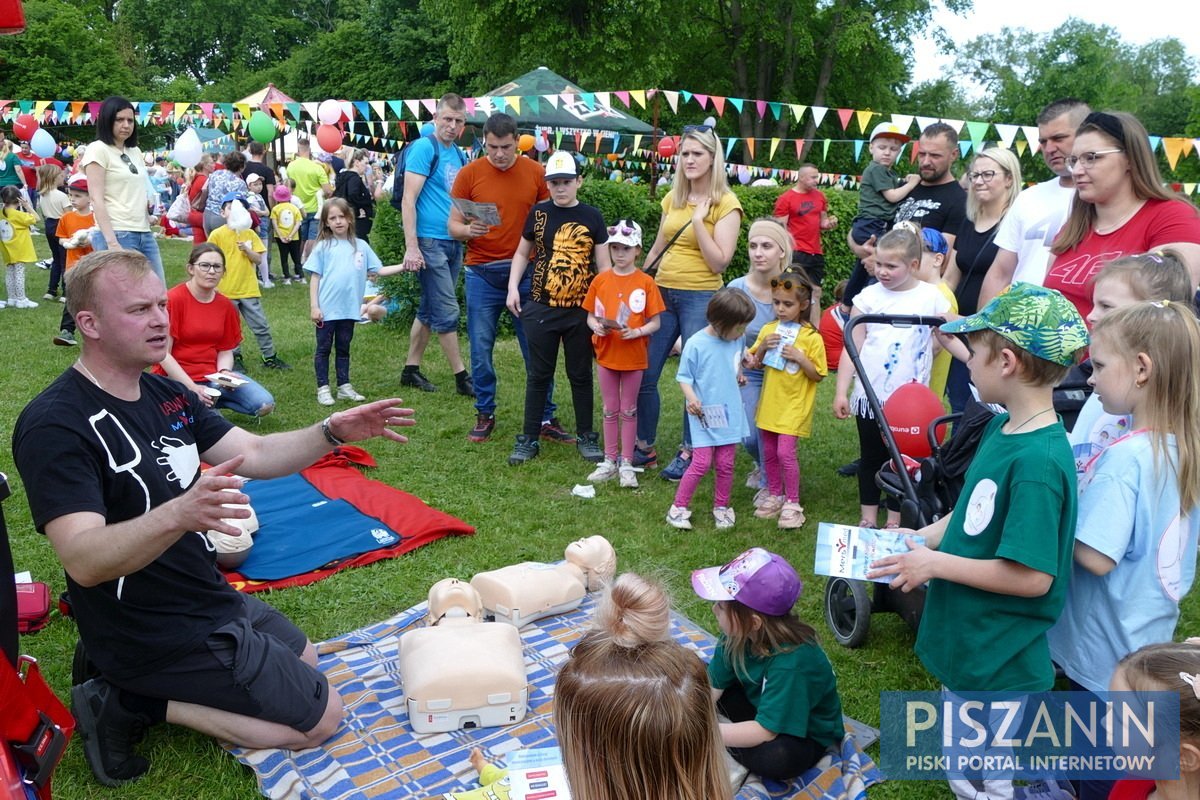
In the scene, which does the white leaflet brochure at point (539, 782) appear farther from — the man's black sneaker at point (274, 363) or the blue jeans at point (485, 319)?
the man's black sneaker at point (274, 363)

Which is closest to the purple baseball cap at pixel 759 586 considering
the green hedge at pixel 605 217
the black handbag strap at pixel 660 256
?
the black handbag strap at pixel 660 256

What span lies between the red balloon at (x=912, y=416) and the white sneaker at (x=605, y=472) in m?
2.35

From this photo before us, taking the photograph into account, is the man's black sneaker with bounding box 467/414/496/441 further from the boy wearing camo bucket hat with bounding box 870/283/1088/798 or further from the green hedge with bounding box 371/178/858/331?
the boy wearing camo bucket hat with bounding box 870/283/1088/798

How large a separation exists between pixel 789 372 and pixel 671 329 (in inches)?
45.1

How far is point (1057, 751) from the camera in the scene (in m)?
2.73

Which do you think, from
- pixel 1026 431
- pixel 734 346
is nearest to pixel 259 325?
pixel 734 346

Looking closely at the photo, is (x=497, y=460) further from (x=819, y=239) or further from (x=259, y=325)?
(x=819, y=239)

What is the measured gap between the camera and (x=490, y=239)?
653 cm

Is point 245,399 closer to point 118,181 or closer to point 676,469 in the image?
point 118,181

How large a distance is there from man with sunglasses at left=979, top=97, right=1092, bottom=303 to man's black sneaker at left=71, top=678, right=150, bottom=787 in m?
4.03

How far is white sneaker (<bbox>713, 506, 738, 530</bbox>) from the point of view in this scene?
204 inches

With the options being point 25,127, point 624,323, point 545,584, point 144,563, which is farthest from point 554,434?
point 25,127

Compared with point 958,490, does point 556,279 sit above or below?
above

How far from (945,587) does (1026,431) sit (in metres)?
0.57
